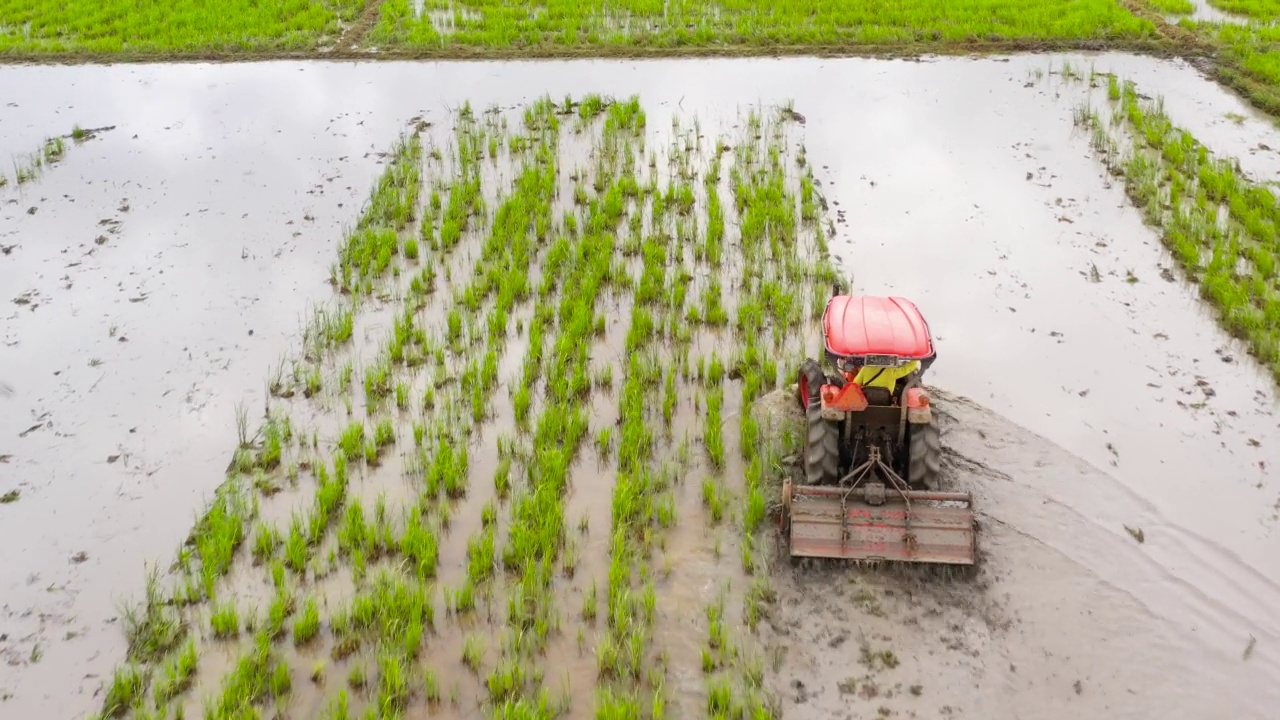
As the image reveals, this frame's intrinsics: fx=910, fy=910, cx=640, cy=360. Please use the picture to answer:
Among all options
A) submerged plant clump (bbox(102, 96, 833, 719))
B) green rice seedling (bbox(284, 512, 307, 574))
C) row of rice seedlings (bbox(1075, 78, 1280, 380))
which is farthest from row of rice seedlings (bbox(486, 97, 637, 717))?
row of rice seedlings (bbox(1075, 78, 1280, 380))

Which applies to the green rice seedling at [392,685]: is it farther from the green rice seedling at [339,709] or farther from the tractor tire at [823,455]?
the tractor tire at [823,455]

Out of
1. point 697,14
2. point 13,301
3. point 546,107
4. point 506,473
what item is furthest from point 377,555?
point 697,14

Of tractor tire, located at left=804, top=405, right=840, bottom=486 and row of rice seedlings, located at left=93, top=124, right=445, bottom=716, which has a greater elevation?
tractor tire, located at left=804, top=405, right=840, bottom=486

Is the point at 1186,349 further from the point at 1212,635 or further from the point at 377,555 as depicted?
A: the point at 377,555

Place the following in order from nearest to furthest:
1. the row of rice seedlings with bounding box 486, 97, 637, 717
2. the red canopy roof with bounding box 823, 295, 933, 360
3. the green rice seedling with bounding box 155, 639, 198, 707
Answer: the green rice seedling with bounding box 155, 639, 198, 707 → the row of rice seedlings with bounding box 486, 97, 637, 717 → the red canopy roof with bounding box 823, 295, 933, 360

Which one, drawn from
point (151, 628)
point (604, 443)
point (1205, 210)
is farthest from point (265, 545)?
point (1205, 210)

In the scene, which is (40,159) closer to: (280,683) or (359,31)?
(359,31)

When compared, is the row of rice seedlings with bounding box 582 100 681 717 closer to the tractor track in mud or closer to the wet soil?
the wet soil
